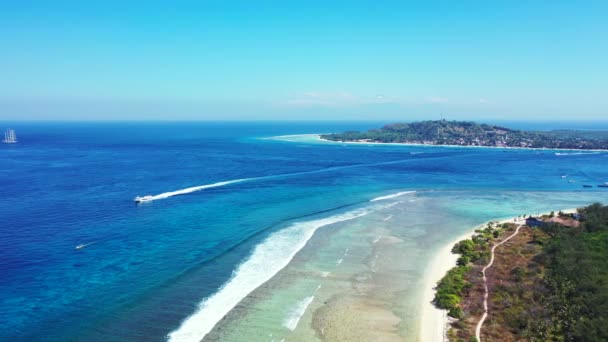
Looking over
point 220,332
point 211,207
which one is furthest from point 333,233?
point 220,332

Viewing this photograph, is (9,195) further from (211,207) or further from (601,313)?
(601,313)

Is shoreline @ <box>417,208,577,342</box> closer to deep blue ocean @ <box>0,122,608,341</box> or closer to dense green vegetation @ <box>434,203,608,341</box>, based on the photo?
dense green vegetation @ <box>434,203,608,341</box>

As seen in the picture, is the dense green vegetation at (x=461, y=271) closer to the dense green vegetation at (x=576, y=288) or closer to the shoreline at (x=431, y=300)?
the shoreline at (x=431, y=300)

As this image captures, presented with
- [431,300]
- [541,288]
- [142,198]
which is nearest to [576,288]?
[541,288]

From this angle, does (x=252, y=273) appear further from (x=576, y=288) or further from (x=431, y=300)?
(x=576, y=288)

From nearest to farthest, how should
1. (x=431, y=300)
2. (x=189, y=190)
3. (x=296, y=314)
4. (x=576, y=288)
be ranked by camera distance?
(x=576, y=288), (x=296, y=314), (x=431, y=300), (x=189, y=190)

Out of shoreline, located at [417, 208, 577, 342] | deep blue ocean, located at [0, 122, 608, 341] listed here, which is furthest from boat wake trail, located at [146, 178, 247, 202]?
shoreline, located at [417, 208, 577, 342]
